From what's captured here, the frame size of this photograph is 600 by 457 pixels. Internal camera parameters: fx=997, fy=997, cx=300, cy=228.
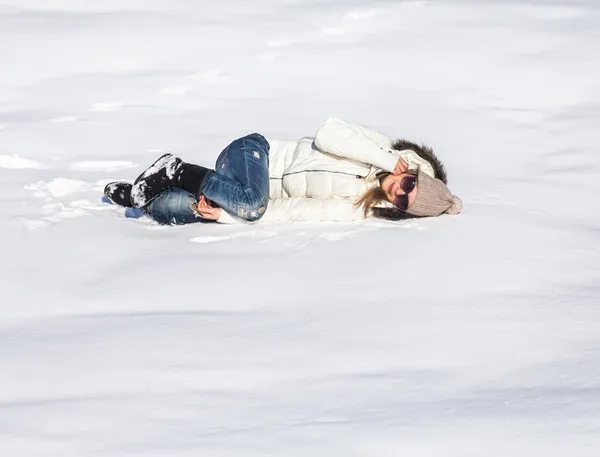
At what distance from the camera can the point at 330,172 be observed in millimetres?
4098

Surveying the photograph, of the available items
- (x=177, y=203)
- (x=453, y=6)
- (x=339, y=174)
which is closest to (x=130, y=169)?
(x=177, y=203)

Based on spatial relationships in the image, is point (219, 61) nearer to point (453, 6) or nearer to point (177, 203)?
point (453, 6)

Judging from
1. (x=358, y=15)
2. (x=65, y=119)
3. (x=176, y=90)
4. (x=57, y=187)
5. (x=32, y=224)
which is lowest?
(x=32, y=224)

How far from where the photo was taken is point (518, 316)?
10.1 ft

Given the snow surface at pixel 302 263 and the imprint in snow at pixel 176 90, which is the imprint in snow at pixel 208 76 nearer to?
the snow surface at pixel 302 263

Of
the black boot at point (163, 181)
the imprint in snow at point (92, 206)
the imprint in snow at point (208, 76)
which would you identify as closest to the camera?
the black boot at point (163, 181)

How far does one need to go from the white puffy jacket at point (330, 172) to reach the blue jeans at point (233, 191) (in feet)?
0.25

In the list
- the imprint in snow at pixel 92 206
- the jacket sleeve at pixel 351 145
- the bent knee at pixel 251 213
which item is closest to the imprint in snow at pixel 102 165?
the imprint in snow at pixel 92 206

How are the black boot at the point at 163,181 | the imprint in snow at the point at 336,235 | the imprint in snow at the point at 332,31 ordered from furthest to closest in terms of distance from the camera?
the imprint in snow at the point at 332,31
the black boot at the point at 163,181
the imprint in snow at the point at 336,235

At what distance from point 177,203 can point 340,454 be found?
6.54 ft

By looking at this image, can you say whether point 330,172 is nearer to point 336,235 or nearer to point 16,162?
point 336,235

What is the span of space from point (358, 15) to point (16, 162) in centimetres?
343

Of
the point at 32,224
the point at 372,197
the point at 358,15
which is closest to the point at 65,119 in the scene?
the point at 32,224

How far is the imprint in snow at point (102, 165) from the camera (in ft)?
16.0
